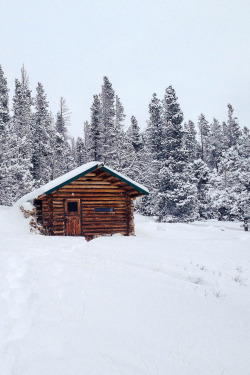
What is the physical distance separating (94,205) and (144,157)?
82.4 feet

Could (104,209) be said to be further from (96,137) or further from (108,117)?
(108,117)

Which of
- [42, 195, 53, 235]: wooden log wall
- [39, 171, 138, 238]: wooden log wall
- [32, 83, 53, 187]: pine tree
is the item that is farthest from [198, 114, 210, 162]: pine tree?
[42, 195, 53, 235]: wooden log wall

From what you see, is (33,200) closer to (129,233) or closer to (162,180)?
(129,233)

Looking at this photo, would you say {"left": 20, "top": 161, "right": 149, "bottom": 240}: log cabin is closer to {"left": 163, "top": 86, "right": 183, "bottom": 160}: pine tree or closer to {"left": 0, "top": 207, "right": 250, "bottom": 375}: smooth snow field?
{"left": 0, "top": 207, "right": 250, "bottom": 375}: smooth snow field

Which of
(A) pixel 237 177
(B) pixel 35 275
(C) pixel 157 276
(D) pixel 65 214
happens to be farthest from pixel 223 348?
(A) pixel 237 177

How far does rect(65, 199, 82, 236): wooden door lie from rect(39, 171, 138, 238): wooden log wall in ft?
0.62

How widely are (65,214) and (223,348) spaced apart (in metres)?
13.1

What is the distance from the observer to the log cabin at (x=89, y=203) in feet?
48.8

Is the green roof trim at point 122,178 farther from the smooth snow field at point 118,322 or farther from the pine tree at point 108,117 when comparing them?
the pine tree at point 108,117

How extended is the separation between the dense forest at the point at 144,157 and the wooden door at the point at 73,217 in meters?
10.2

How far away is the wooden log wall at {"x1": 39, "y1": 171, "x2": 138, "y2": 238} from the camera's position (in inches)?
589

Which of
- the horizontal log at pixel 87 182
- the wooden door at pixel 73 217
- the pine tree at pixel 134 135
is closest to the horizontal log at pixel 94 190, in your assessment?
the horizontal log at pixel 87 182

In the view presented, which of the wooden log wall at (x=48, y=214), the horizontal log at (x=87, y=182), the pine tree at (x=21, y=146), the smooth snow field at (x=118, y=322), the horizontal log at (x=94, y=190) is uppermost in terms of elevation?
→ the pine tree at (x=21, y=146)

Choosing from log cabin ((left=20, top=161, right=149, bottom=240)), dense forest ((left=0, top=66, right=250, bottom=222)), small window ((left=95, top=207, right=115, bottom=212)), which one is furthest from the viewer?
dense forest ((left=0, top=66, right=250, bottom=222))
